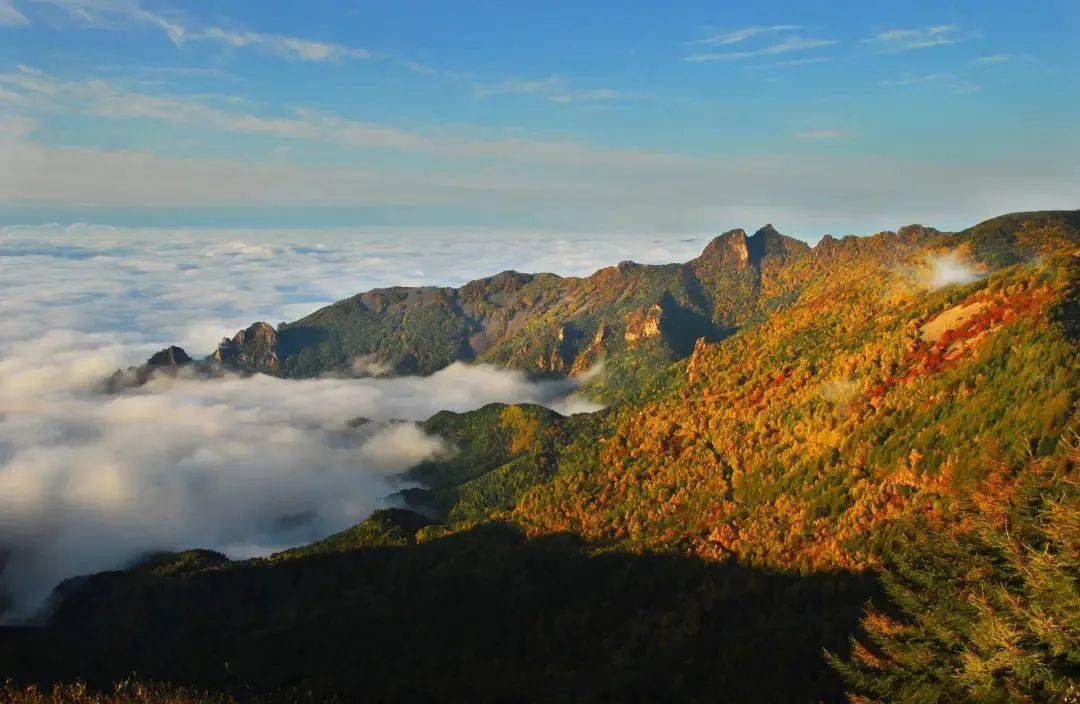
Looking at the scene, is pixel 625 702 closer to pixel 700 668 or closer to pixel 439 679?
pixel 700 668

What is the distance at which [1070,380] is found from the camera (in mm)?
195000

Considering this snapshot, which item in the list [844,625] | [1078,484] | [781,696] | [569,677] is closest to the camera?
[1078,484]

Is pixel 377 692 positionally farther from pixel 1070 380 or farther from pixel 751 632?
pixel 1070 380

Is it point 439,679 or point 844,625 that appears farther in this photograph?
point 439,679

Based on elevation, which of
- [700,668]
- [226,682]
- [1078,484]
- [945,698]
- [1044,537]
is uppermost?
[1078,484]

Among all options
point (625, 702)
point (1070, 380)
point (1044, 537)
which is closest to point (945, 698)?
point (1044, 537)

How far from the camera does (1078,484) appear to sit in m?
49.7

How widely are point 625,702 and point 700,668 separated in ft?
96.2

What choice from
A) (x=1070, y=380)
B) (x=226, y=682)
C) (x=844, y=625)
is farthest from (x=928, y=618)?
(x=226, y=682)

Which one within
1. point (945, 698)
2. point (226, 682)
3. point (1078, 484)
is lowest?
point (226, 682)

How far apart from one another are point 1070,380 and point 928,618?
184m

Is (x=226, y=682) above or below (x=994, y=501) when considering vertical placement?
below

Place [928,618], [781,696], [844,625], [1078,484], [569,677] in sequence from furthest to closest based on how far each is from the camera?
1. [569,677]
2. [844,625]
3. [781,696]
4. [928,618]
5. [1078,484]

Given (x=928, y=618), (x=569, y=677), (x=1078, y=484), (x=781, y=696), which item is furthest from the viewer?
(x=569, y=677)
